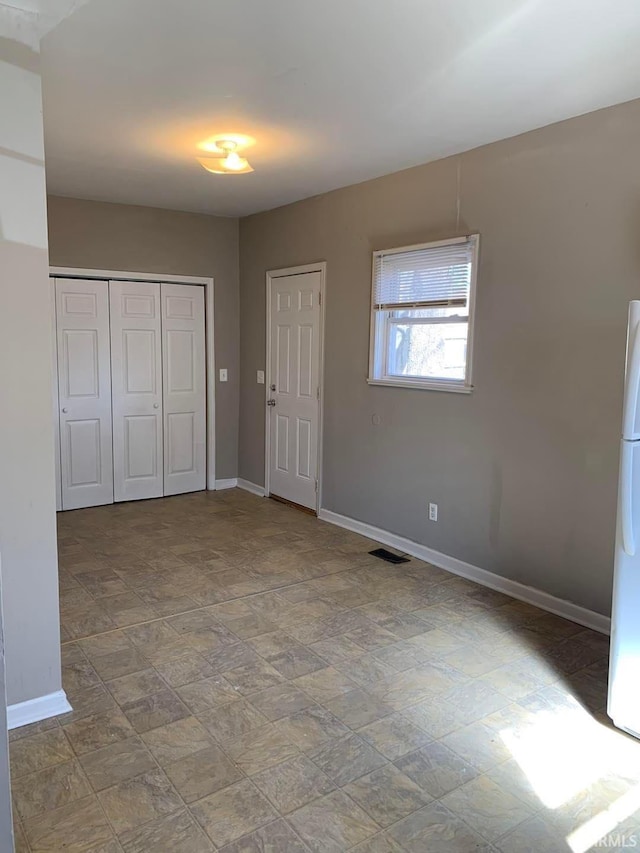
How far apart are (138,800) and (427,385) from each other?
2.81m

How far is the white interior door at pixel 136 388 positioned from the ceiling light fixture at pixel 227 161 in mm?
1888

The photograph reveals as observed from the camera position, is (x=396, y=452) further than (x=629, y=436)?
Yes

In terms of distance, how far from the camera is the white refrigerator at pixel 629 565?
85.9 inches

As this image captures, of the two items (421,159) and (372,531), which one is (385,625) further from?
(421,159)

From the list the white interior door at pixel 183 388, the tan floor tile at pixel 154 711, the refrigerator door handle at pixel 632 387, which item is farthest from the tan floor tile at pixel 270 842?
the white interior door at pixel 183 388

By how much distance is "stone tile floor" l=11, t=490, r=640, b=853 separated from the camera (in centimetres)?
190

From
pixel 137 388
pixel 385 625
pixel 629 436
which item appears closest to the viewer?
pixel 629 436

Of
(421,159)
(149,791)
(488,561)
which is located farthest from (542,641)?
(421,159)

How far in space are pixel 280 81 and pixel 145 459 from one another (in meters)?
3.76

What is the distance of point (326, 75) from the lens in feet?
8.64

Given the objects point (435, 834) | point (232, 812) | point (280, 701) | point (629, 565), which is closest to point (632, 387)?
point (629, 565)

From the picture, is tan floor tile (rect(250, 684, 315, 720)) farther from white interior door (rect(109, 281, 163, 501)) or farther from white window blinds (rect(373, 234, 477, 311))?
white interior door (rect(109, 281, 163, 501))

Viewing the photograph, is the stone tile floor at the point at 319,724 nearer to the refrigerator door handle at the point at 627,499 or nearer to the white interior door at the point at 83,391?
the refrigerator door handle at the point at 627,499

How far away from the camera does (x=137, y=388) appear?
5543mm
